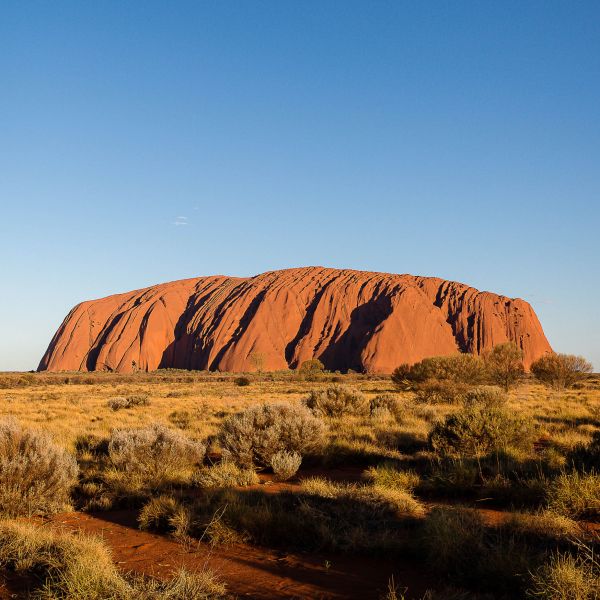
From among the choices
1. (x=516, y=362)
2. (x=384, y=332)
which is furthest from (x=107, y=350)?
(x=516, y=362)

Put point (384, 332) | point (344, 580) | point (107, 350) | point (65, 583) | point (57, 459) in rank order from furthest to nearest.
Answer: point (107, 350) < point (384, 332) < point (57, 459) < point (344, 580) < point (65, 583)

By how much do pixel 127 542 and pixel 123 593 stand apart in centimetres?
221

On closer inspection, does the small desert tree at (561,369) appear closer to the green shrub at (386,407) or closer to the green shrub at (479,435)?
the green shrub at (386,407)

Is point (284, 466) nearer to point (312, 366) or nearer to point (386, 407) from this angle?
point (386, 407)

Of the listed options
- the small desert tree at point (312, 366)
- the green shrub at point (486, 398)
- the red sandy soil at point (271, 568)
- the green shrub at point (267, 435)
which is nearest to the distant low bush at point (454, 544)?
the red sandy soil at point (271, 568)

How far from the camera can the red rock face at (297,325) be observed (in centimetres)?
8188

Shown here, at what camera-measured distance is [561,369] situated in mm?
34094

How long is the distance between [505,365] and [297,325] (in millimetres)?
56802

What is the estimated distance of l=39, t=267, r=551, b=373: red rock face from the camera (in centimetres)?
8188

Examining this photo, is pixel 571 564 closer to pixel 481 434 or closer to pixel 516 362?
pixel 481 434

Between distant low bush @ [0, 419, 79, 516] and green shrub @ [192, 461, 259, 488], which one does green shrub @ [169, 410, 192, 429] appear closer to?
green shrub @ [192, 461, 259, 488]

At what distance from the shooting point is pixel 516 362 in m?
35.9

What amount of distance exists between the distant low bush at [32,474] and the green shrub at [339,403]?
9.63 metres

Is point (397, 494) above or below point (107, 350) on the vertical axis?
above
